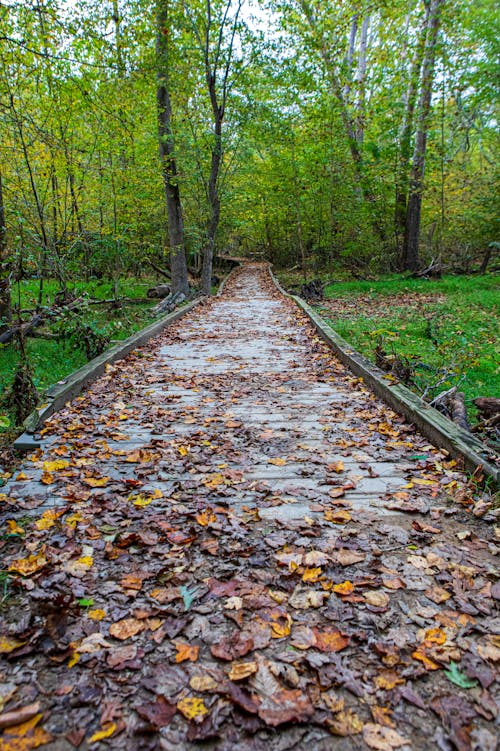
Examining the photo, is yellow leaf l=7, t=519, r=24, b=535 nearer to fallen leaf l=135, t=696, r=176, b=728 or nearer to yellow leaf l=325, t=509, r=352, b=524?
fallen leaf l=135, t=696, r=176, b=728

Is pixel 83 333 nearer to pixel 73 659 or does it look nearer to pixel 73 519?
pixel 73 519

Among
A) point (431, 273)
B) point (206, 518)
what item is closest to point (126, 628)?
point (206, 518)

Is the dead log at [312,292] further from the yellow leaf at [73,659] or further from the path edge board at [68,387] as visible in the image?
the yellow leaf at [73,659]

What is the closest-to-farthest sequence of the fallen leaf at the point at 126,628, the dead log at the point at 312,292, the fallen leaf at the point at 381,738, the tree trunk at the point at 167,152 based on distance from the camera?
the fallen leaf at the point at 381,738 → the fallen leaf at the point at 126,628 → the tree trunk at the point at 167,152 → the dead log at the point at 312,292

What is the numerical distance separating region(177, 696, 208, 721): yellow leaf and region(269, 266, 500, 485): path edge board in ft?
7.12

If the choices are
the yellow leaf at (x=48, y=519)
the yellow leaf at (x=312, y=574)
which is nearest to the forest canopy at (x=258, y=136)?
the yellow leaf at (x=48, y=519)

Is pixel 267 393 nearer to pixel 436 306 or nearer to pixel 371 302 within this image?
pixel 436 306

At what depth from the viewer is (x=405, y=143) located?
52.5 ft

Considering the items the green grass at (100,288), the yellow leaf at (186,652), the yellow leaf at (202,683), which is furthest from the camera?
the green grass at (100,288)

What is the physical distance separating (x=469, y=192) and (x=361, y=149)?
4221 millimetres

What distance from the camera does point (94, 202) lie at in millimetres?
10852

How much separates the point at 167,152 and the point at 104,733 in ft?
43.7

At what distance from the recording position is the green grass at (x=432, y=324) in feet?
17.1

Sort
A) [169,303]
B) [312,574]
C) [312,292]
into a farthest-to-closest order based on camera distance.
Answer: [312,292] < [169,303] < [312,574]
